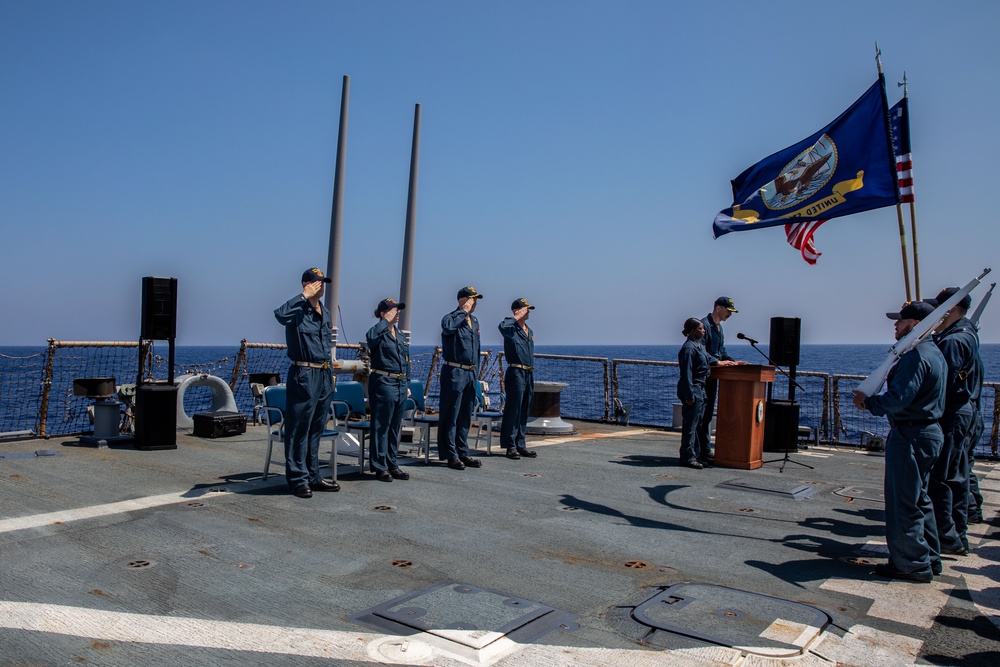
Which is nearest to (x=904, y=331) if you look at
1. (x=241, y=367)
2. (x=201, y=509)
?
(x=201, y=509)

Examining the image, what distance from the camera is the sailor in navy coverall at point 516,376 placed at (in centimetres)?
970

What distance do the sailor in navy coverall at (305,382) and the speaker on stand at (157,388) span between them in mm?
3188

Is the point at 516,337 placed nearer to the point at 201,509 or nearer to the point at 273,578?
the point at 201,509

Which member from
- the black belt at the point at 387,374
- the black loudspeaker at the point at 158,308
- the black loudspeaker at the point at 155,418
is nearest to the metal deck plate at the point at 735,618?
the black belt at the point at 387,374

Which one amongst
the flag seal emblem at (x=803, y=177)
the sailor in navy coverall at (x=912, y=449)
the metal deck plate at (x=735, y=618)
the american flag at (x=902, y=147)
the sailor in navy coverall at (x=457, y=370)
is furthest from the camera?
the sailor in navy coverall at (x=457, y=370)

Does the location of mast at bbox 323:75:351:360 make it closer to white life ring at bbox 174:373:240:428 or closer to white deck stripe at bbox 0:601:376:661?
white life ring at bbox 174:373:240:428

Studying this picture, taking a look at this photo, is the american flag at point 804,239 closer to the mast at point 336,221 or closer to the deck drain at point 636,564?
the deck drain at point 636,564

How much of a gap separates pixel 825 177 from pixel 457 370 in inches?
175

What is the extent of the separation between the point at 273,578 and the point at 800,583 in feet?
10.4

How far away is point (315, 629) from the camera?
3.83 meters

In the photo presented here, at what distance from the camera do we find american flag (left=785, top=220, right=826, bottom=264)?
27.7 ft

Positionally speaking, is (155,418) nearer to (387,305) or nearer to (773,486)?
(387,305)

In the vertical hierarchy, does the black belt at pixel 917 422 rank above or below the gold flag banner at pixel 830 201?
below

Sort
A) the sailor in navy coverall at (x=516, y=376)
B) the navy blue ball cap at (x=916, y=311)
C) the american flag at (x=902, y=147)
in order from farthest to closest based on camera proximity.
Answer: the sailor in navy coverall at (x=516, y=376), the american flag at (x=902, y=147), the navy blue ball cap at (x=916, y=311)
